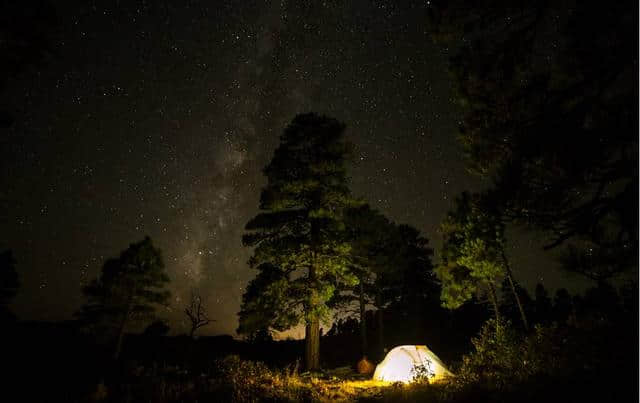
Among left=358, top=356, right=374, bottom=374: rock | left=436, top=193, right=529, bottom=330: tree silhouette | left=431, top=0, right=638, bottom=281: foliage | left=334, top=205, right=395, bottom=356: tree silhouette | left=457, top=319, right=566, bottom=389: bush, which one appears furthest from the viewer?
left=334, top=205, right=395, bottom=356: tree silhouette

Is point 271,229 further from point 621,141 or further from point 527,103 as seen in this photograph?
point 621,141

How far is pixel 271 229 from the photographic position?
14367 mm

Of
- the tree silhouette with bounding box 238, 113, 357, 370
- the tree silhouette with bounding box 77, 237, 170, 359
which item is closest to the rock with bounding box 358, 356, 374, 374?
the tree silhouette with bounding box 238, 113, 357, 370

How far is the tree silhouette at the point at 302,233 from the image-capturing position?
13062 mm

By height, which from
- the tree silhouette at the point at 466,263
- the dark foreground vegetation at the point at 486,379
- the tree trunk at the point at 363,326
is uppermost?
the tree silhouette at the point at 466,263

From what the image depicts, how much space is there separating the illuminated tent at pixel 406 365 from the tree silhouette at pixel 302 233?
125 inches

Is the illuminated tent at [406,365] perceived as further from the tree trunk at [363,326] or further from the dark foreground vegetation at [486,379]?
the tree trunk at [363,326]

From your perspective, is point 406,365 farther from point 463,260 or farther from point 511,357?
point 463,260

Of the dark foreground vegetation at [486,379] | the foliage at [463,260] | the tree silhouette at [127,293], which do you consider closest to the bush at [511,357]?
the dark foreground vegetation at [486,379]

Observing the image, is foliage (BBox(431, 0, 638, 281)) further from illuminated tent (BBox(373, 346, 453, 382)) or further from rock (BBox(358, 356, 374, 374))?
rock (BBox(358, 356, 374, 374))

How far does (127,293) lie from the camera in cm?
2611

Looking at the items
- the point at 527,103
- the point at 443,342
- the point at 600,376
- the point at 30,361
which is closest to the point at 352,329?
the point at 443,342

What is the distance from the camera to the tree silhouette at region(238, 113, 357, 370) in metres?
13.1

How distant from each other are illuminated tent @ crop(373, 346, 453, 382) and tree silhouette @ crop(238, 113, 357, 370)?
125 inches
